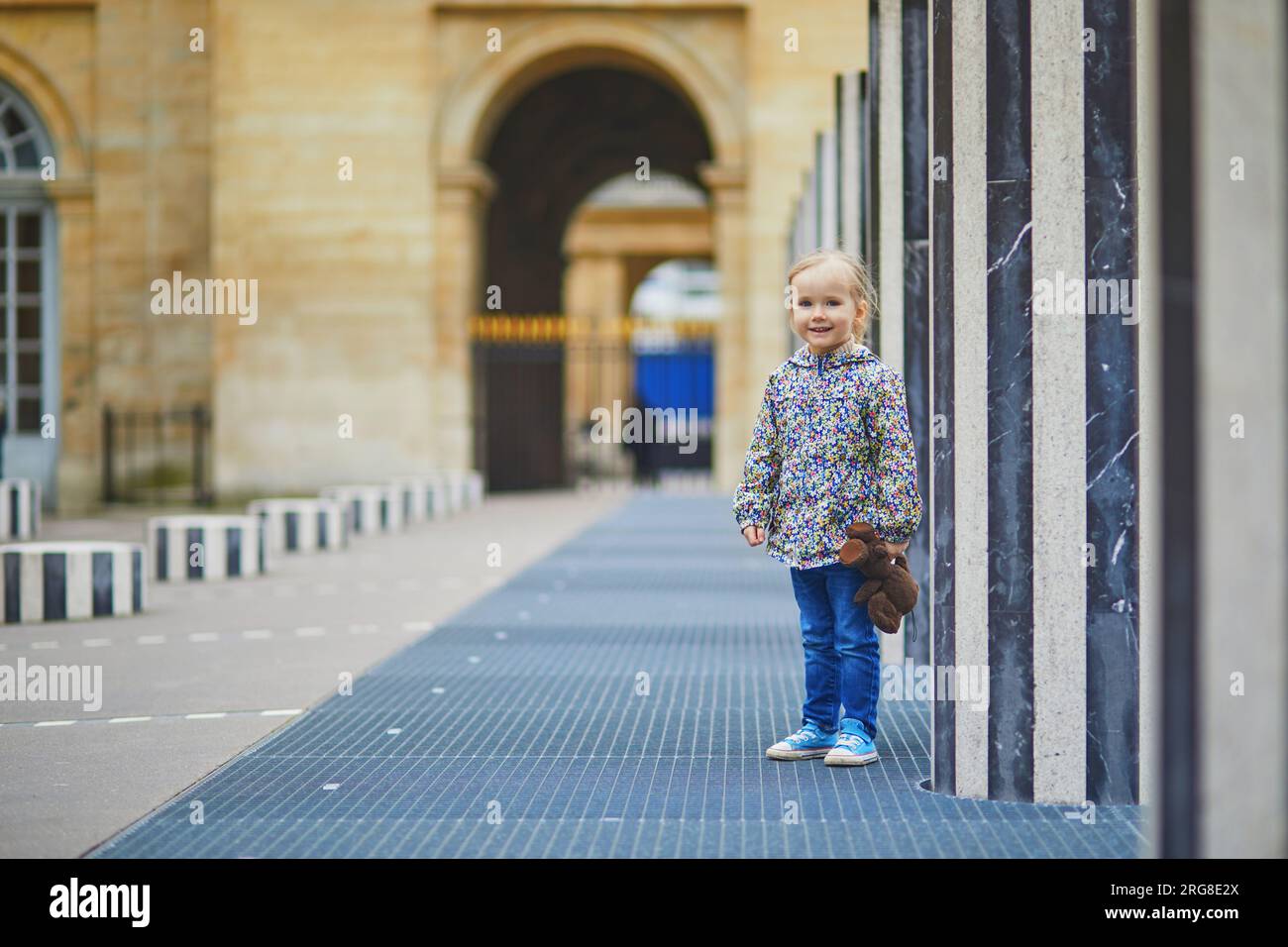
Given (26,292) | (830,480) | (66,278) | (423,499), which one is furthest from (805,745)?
(26,292)

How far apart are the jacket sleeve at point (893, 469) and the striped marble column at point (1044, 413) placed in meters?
0.50

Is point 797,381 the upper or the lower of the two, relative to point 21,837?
upper

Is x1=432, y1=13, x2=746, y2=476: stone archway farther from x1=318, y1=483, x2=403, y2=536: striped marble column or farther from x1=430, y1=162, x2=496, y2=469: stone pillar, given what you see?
x1=318, y1=483, x2=403, y2=536: striped marble column

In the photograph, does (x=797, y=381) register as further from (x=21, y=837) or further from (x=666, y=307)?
(x=666, y=307)

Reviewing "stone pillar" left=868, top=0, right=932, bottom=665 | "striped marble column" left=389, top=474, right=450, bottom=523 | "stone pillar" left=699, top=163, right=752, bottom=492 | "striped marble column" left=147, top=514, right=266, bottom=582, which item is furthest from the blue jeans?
"stone pillar" left=699, top=163, right=752, bottom=492

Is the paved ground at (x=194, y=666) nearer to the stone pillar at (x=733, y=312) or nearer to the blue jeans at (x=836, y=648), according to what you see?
the blue jeans at (x=836, y=648)

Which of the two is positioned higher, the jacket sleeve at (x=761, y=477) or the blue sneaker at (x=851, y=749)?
the jacket sleeve at (x=761, y=477)

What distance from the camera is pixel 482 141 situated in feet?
84.0

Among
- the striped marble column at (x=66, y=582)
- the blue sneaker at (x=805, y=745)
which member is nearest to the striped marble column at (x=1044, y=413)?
the blue sneaker at (x=805, y=745)

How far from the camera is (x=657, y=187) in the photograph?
51125mm

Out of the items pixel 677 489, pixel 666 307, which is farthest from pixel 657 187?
pixel 677 489

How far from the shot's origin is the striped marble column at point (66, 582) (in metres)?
10.1

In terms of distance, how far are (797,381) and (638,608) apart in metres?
5.10
